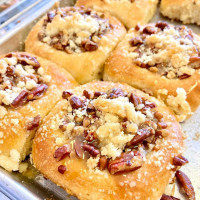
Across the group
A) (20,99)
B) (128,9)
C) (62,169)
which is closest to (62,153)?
(62,169)

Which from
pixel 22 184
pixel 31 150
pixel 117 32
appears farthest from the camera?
pixel 117 32

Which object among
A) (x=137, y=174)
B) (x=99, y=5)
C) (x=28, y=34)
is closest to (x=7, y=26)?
(x=28, y=34)

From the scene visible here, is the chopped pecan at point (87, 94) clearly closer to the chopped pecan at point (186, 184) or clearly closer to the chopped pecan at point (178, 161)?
the chopped pecan at point (178, 161)

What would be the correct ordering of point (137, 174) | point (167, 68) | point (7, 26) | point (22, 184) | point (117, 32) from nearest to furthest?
point (137, 174) < point (22, 184) < point (167, 68) < point (117, 32) < point (7, 26)

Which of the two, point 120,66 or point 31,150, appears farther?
point 120,66

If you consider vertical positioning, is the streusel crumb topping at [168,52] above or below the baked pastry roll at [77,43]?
above

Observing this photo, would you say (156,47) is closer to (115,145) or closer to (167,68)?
(167,68)

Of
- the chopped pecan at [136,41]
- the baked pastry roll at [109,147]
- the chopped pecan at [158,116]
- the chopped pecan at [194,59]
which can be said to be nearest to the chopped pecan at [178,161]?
the baked pastry roll at [109,147]
